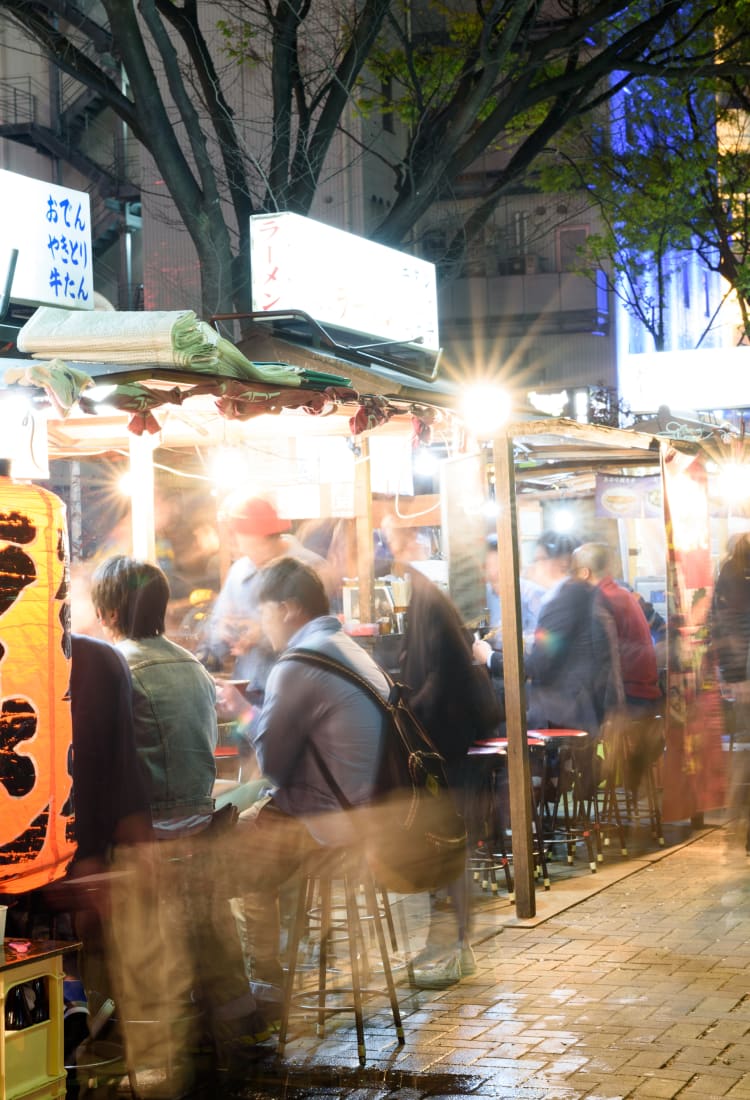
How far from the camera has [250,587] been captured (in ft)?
31.5

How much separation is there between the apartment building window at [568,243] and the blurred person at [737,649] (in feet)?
81.9

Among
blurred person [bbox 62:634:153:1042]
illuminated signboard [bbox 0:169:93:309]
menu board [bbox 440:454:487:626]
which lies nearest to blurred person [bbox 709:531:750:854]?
menu board [bbox 440:454:487:626]

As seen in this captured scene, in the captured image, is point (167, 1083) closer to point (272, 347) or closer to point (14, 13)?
point (272, 347)

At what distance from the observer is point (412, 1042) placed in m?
6.41

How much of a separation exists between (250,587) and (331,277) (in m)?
2.90

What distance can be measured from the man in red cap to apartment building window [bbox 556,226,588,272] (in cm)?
2746

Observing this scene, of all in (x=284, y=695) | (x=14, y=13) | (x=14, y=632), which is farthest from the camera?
(x=14, y=13)

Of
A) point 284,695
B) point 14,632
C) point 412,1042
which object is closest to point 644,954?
point 412,1042

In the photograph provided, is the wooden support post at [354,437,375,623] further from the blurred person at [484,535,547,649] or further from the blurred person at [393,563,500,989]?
the blurred person at [393,563,500,989]

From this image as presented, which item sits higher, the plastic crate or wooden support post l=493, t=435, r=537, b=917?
wooden support post l=493, t=435, r=537, b=917

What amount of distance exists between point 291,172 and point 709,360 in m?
5.05

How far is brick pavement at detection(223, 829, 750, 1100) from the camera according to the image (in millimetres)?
5848

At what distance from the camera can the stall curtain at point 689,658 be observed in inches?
410

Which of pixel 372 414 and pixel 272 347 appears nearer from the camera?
pixel 372 414
